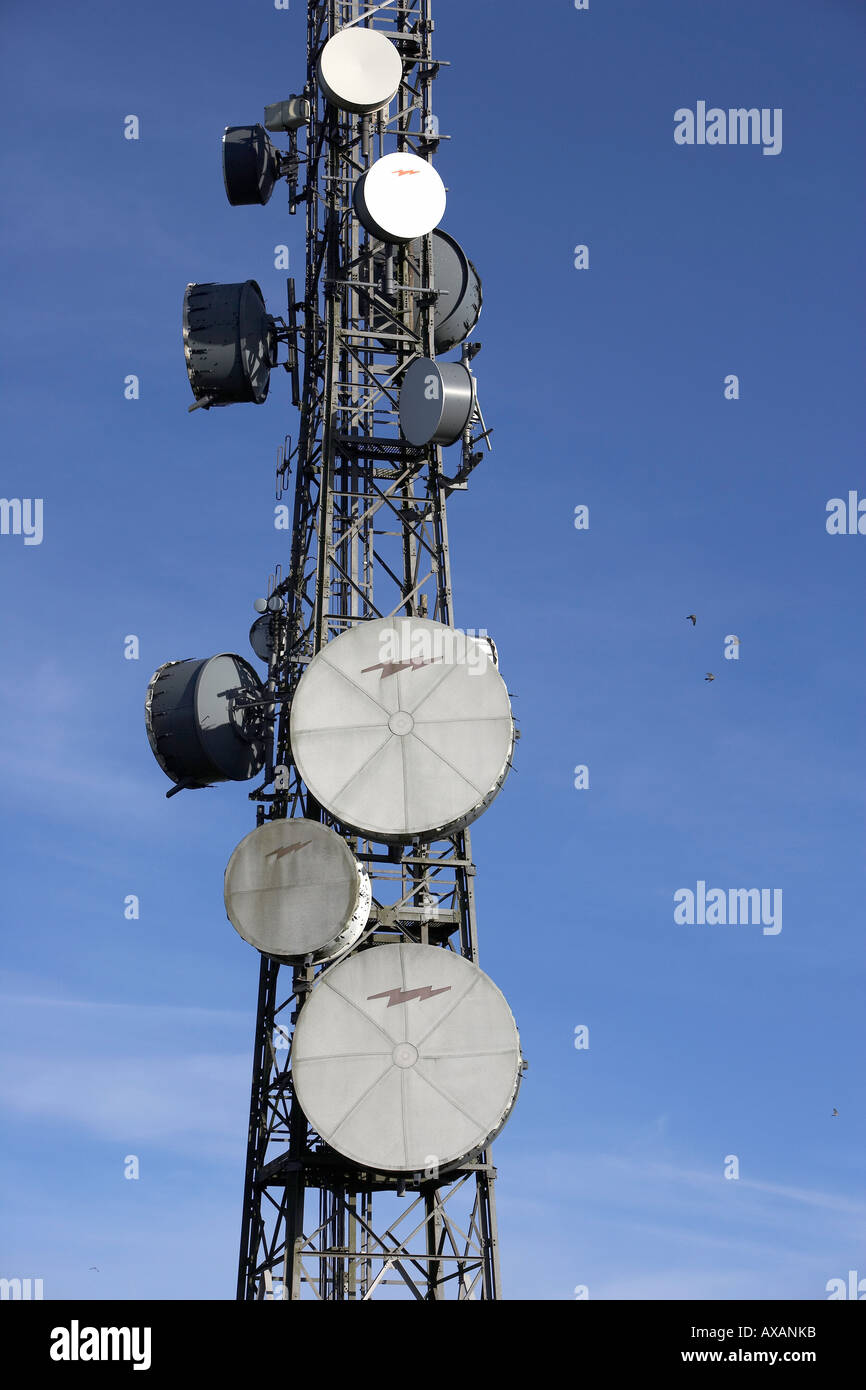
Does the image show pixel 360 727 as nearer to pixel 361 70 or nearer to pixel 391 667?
pixel 391 667

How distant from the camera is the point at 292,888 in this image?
121 ft

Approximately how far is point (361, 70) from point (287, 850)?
19.9 m

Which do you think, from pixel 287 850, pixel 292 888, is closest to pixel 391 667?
pixel 287 850

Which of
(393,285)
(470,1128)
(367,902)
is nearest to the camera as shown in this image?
(470,1128)

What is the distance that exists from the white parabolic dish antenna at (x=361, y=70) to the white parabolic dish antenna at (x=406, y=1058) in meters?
21.3

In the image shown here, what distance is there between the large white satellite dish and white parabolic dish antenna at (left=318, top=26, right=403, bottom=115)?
6.26ft

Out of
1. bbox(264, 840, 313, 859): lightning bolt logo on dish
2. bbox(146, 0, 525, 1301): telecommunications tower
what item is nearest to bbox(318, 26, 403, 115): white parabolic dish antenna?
bbox(146, 0, 525, 1301): telecommunications tower

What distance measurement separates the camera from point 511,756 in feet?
122

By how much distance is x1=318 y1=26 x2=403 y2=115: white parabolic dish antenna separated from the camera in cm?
4272

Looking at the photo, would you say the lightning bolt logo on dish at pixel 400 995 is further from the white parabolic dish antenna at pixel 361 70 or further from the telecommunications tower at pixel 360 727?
the white parabolic dish antenna at pixel 361 70
